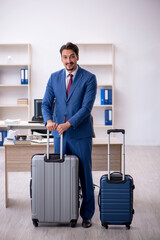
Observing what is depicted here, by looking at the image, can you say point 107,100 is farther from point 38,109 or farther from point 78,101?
point 78,101

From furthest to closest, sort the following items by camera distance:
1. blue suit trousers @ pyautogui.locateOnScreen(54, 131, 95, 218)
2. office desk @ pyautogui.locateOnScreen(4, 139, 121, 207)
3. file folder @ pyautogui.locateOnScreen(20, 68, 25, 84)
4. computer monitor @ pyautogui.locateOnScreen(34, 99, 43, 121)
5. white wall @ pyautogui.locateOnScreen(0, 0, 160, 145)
→ white wall @ pyautogui.locateOnScreen(0, 0, 160, 145) < file folder @ pyautogui.locateOnScreen(20, 68, 25, 84) < computer monitor @ pyautogui.locateOnScreen(34, 99, 43, 121) < office desk @ pyautogui.locateOnScreen(4, 139, 121, 207) < blue suit trousers @ pyautogui.locateOnScreen(54, 131, 95, 218)

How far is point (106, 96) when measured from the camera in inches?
259

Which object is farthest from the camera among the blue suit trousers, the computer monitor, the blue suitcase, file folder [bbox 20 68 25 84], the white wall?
the white wall

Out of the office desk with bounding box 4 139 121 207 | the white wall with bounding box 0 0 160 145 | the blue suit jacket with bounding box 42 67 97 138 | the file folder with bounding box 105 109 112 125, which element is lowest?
the office desk with bounding box 4 139 121 207

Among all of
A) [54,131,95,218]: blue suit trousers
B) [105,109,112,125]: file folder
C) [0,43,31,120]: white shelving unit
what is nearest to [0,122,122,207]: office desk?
[54,131,95,218]: blue suit trousers

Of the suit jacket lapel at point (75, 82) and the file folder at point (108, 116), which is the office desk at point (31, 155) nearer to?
the suit jacket lapel at point (75, 82)

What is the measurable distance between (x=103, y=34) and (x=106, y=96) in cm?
122

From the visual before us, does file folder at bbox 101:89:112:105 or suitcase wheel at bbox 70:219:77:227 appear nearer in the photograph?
suitcase wheel at bbox 70:219:77:227

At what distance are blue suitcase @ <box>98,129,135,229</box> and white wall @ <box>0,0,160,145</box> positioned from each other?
4215mm

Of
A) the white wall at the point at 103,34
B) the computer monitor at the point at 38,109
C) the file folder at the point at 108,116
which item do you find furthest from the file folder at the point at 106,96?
the computer monitor at the point at 38,109

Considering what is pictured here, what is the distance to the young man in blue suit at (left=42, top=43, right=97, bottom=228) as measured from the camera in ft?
9.15

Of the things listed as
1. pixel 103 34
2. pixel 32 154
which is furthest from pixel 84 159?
pixel 103 34

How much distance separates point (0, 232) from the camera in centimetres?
275

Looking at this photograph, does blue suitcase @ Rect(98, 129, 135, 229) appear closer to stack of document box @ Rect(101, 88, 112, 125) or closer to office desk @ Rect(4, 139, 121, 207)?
office desk @ Rect(4, 139, 121, 207)
